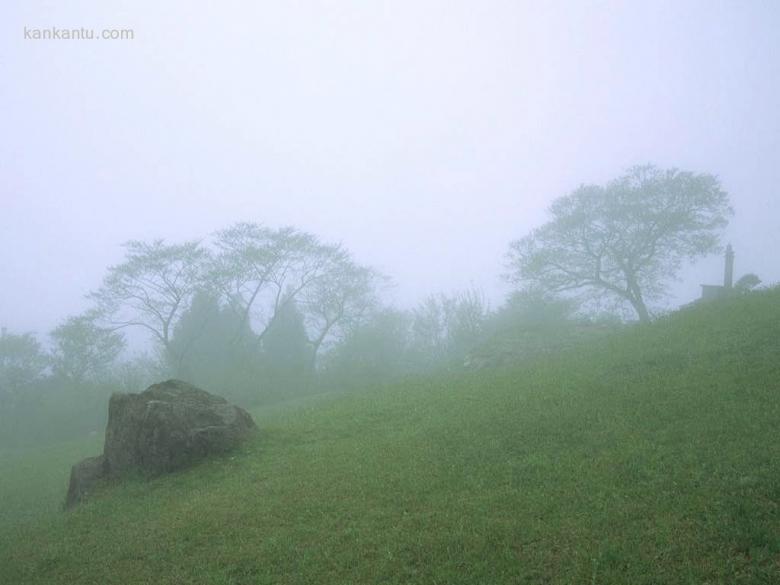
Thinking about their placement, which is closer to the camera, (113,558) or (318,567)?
(318,567)

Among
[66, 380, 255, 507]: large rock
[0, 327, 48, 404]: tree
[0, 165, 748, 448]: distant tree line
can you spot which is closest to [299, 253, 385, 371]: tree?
[0, 165, 748, 448]: distant tree line

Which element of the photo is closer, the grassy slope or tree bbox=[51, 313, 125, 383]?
the grassy slope

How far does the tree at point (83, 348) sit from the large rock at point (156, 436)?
28852mm

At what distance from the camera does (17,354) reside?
136 feet

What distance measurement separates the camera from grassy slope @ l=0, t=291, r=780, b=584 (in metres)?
5.73

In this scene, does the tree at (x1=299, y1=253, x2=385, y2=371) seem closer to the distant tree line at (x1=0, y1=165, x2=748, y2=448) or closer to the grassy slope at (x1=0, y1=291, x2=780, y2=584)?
the distant tree line at (x1=0, y1=165, x2=748, y2=448)

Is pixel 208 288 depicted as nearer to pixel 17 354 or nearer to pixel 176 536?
pixel 17 354

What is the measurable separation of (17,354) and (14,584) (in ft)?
136

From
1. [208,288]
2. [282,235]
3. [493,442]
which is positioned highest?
[282,235]

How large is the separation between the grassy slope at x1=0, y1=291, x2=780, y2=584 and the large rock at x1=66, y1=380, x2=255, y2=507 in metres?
0.57

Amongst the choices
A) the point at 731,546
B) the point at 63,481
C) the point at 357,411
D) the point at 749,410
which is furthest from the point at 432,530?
the point at 63,481

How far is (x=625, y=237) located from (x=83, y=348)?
127 feet

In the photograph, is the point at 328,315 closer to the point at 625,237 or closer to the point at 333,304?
the point at 333,304

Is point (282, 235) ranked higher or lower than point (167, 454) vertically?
higher
